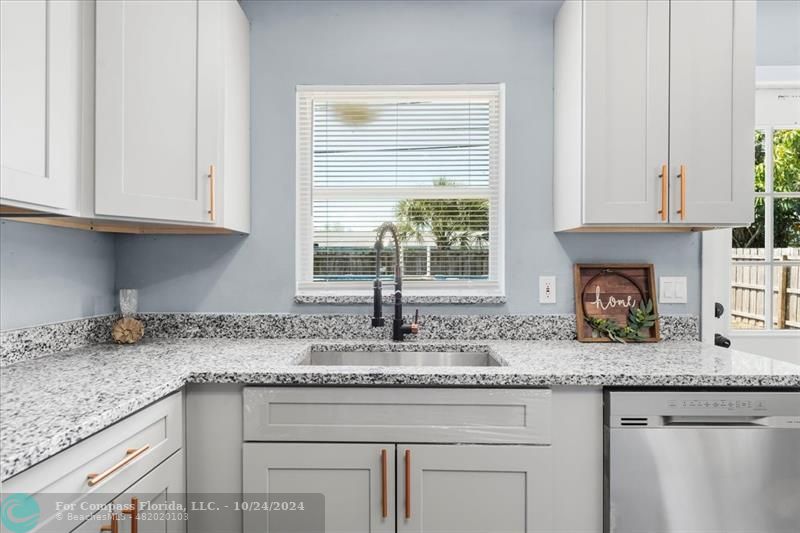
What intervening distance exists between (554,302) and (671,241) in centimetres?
58

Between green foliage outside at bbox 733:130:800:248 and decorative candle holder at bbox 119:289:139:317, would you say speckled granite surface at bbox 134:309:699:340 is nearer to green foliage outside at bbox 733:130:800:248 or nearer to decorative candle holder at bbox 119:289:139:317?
decorative candle holder at bbox 119:289:139:317

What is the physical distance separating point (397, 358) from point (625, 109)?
1.30 m

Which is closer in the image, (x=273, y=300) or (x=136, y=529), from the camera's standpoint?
(x=136, y=529)

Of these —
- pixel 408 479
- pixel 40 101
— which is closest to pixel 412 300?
pixel 408 479

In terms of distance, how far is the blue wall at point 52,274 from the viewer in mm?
1545

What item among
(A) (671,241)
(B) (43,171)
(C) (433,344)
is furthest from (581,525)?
(B) (43,171)

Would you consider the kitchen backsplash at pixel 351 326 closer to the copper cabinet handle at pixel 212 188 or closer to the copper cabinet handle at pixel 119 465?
the copper cabinet handle at pixel 212 188

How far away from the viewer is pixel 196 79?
1695 millimetres

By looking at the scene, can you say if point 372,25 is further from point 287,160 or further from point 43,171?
point 43,171

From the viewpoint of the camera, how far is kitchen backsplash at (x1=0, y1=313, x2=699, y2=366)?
205cm

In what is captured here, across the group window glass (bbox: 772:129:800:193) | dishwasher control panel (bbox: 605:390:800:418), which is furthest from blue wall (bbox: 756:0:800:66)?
dishwasher control panel (bbox: 605:390:800:418)

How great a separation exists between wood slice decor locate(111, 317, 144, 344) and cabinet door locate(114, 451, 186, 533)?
68cm

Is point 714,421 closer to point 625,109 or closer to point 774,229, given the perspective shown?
point 625,109

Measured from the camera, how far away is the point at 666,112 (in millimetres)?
1741
